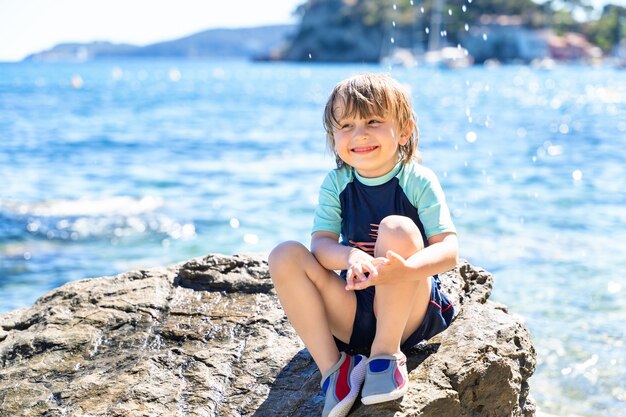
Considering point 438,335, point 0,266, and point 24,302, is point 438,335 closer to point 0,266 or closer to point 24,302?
point 24,302

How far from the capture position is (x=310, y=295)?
2.80 m

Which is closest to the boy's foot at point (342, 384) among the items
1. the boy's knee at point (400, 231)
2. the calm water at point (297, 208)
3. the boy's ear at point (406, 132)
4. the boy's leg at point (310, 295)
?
the boy's leg at point (310, 295)

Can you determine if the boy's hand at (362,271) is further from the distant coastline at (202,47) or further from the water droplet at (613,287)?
the distant coastline at (202,47)

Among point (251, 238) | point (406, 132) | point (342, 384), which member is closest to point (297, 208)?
point (251, 238)

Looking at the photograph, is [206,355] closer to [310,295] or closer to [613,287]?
[310,295]

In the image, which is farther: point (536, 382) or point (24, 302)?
point (24, 302)

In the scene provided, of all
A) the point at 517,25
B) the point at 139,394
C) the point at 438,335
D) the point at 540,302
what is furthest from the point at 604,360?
the point at 517,25

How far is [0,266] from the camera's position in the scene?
7.14 metres

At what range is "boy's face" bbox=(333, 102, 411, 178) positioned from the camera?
2834mm

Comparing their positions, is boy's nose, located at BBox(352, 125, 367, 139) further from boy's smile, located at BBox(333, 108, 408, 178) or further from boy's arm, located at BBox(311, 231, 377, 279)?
boy's arm, located at BBox(311, 231, 377, 279)

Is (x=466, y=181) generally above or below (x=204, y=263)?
below

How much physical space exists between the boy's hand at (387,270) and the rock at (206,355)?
1.40 ft

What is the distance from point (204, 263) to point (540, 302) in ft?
11.0

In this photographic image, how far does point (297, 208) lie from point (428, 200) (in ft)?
22.1
